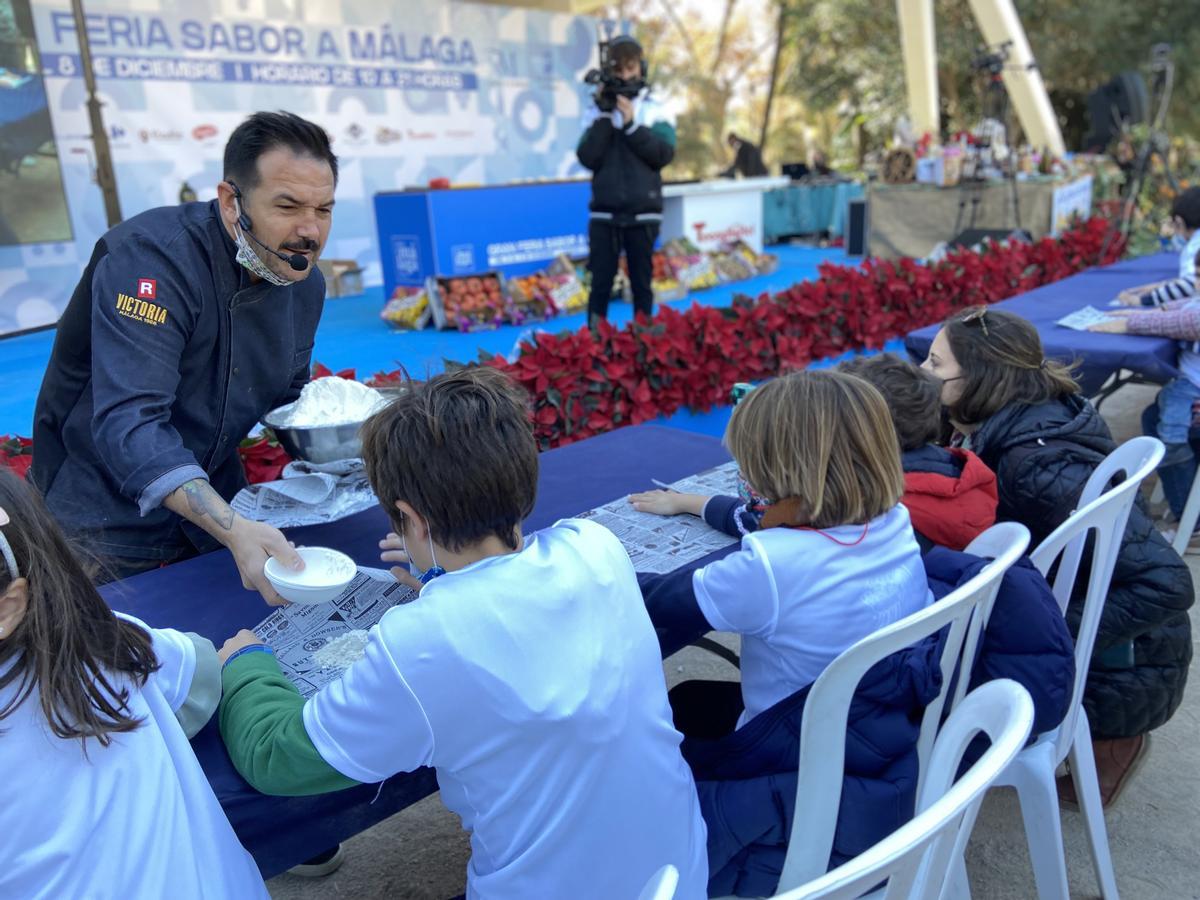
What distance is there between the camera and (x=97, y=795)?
988 millimetres

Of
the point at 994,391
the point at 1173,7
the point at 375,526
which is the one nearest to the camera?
the point at 375,526

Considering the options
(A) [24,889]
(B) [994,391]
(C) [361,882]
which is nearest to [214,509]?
(A) [24,889]

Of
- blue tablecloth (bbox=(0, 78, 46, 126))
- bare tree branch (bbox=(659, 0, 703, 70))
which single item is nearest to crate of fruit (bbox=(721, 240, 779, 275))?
blue tablecloth (bbox=(0, 78, 46, 126))

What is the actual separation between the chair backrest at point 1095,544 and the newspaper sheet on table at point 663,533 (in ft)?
2.00

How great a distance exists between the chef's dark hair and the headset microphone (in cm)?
2

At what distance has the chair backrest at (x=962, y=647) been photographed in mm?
1380

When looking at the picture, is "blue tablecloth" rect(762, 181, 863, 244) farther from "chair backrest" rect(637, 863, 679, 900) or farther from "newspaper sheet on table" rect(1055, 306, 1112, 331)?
"chair backrest" rect(637, 863, 679, 900)

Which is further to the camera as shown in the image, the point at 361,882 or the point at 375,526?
the point at 361,882

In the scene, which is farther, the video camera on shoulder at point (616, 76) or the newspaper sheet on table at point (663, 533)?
the video camera on shoulder at point (616, 76)

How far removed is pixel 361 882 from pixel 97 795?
1.38 metres

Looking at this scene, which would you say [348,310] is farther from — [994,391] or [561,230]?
[994,391]

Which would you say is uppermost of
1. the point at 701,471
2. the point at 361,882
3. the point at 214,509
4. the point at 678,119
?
the point at 678,119

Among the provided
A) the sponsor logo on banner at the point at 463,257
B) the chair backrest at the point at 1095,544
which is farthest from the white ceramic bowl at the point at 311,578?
the sponsor logo on banner at the point at 463,257

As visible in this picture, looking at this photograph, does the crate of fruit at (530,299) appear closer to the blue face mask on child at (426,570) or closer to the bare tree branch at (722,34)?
the blue face mask on child at (426,570)
